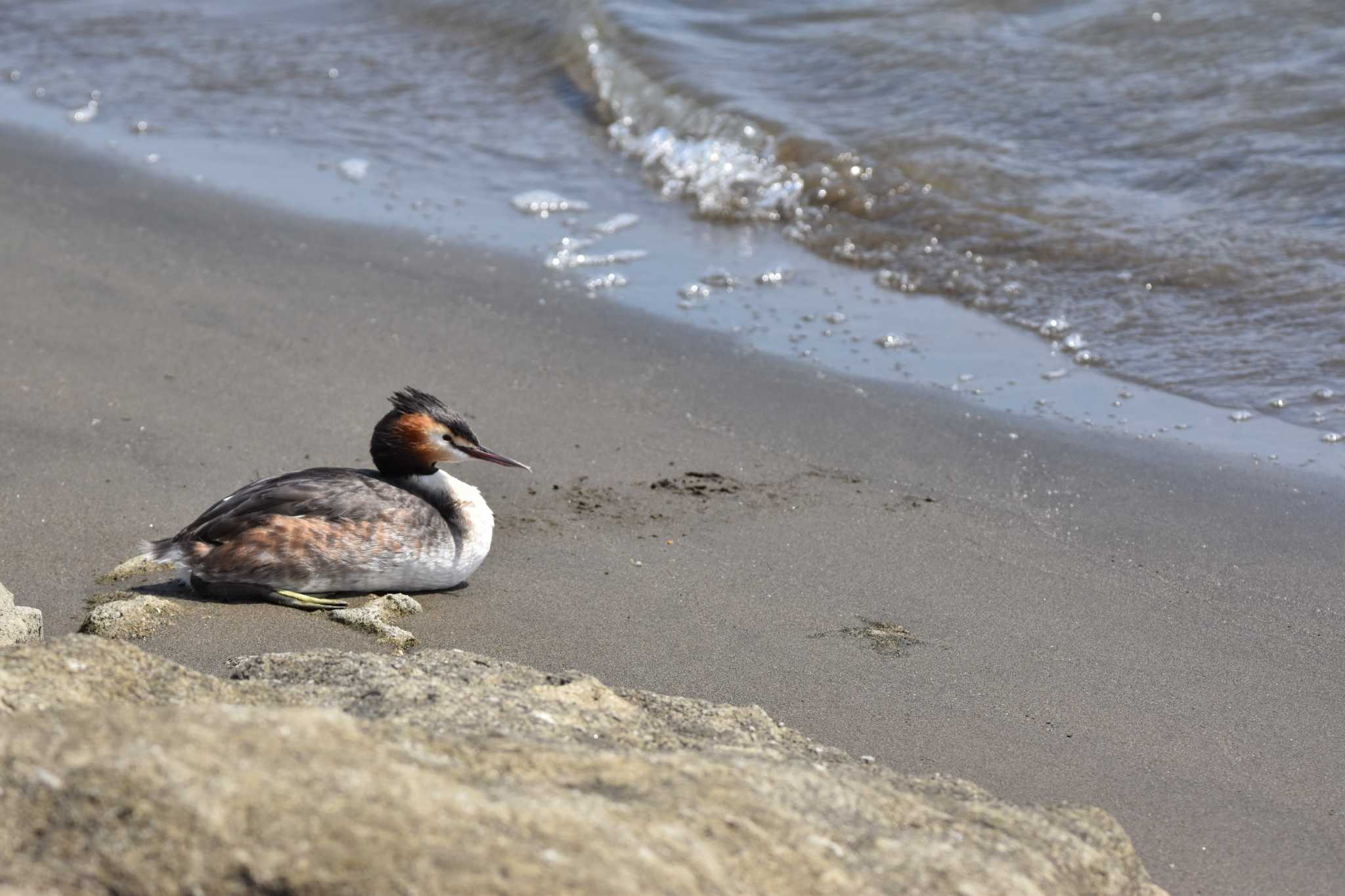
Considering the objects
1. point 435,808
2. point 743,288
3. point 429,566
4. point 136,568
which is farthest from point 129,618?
point 743,288

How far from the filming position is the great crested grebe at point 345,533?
4.54 meters

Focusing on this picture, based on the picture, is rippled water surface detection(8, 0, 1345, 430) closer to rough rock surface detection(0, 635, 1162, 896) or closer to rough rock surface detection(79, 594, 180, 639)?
rough rock surface detection(0, 635, 1162, 896)

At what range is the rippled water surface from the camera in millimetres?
7672

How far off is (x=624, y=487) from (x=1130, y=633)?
198 centimetres

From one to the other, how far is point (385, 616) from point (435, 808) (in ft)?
7.65

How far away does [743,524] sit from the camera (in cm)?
530

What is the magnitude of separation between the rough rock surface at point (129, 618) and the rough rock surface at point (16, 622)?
31 centimetres

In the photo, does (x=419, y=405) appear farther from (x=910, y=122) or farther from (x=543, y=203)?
(x=910, y=122)

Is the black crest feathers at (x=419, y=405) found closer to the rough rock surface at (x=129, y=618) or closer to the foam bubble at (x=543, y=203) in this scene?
the rough rock surface at (x=129, y=618)

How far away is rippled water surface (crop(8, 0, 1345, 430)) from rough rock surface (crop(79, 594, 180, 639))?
14.9 feet

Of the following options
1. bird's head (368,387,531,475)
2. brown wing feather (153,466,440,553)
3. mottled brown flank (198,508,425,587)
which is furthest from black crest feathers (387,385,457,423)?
mottled brown flank (198,508,425,587)

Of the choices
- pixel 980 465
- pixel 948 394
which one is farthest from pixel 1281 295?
pixel 980 465

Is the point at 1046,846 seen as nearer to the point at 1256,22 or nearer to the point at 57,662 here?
the point at 57,662

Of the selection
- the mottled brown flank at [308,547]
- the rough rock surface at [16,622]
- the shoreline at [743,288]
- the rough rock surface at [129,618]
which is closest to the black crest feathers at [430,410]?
the mottled brown flank at [308,547]
